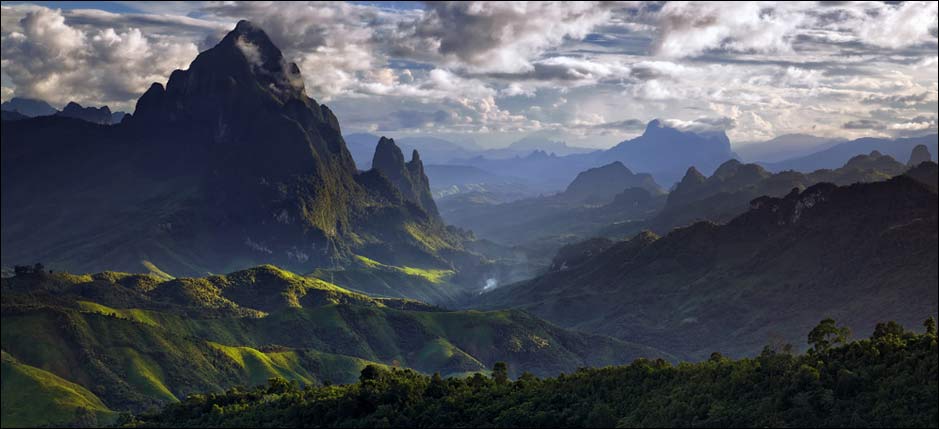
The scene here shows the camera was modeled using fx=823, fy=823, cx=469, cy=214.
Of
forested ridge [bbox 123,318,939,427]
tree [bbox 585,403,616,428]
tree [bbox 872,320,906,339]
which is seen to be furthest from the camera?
tree [bbox 872,320,906,339]

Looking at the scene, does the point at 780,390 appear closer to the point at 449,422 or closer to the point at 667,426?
the point at 667,426

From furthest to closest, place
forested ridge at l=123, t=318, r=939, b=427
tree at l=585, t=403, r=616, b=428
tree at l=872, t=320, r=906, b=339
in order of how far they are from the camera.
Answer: tree at l=872, t=320, r=906, b=339 < tree at l=585, t=403, r=616, b=428 < forested ridge at l=123, t=318, r=939, b=427

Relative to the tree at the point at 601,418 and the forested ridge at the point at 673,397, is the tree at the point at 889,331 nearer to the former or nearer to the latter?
the forested ridge at the point at 673,397

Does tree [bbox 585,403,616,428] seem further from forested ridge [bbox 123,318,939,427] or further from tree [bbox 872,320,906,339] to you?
tree [bbox 872,320,906,339]

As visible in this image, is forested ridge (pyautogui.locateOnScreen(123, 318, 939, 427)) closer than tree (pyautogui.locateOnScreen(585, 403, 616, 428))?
Yes

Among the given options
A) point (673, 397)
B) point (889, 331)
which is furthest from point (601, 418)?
point (889, 331)

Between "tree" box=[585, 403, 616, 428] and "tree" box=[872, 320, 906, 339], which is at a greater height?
"tree" box=[872, 320, 906, 339]

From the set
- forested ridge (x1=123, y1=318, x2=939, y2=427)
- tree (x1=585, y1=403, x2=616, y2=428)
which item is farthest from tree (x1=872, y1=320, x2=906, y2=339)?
tree (x1=585, y1=403, x2=616, y2=428)

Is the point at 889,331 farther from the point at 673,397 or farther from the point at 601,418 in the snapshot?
the point at 601,418

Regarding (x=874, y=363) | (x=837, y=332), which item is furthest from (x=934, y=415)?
(x=837, y=332)

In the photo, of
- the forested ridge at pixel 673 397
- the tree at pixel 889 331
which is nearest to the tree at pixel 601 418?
the forested ridge at pixel 673 397
